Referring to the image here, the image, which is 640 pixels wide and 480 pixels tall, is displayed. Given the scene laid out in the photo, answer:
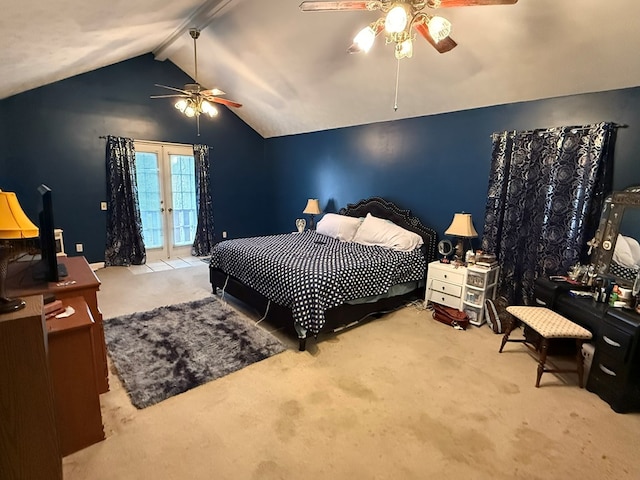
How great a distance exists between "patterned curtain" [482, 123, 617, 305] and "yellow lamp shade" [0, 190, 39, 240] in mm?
3796

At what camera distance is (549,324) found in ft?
8.04

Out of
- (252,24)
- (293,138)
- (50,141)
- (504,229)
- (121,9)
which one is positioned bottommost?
(504,229)

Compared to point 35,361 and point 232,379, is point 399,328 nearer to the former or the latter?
point 232,379

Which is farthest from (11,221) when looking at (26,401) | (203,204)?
(203,204)

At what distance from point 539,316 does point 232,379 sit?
2.41 metres

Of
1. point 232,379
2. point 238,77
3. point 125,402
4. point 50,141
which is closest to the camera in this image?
point 125,402

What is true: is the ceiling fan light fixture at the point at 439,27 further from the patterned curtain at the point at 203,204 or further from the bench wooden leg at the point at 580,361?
the patterned curtain at the point at 203,204

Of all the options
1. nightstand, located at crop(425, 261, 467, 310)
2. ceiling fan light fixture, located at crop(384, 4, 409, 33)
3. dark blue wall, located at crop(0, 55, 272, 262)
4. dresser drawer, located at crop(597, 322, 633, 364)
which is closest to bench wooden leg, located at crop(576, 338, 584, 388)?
dresser drawer, located at crop(597, 322, 633, 364)

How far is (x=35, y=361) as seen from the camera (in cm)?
135

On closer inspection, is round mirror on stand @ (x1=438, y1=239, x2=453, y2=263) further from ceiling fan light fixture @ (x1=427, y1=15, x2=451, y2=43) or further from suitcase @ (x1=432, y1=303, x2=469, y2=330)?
ceiling fan light fixture @ (x1=427, y1=15, x2=451, y2=43)

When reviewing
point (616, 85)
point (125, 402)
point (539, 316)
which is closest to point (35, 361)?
point (125, 402)

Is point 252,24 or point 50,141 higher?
point 252,24

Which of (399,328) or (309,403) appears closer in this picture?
(309,403)

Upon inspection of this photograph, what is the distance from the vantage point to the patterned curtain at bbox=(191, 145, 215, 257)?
5.91m
